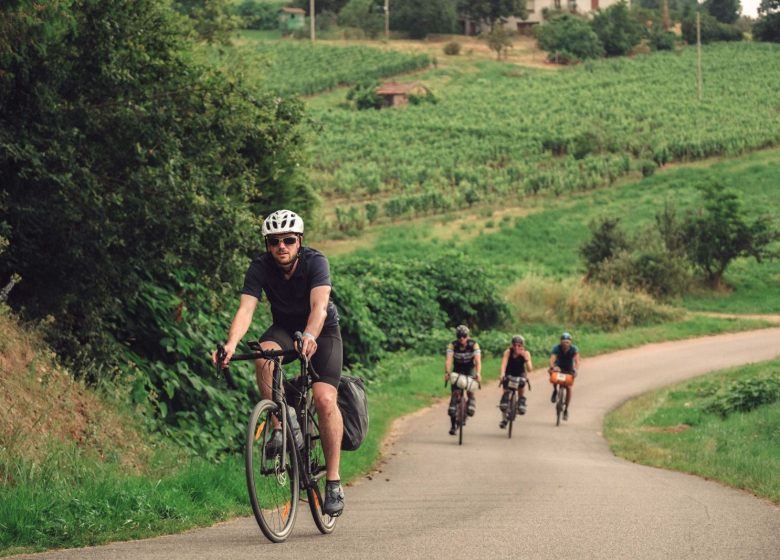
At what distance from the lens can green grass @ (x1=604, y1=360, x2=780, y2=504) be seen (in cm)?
1609

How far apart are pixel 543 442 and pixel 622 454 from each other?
1891 millimetres

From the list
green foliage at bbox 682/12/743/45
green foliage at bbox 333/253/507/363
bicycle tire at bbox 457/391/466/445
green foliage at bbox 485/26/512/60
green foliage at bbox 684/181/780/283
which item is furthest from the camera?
green foliage at bbox 682/12/743/45

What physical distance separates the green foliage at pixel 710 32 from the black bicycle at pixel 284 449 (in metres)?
141

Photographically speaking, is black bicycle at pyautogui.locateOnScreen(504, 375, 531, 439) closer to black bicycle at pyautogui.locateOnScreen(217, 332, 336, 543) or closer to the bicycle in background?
the bicycle in background

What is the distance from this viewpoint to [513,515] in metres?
10.3

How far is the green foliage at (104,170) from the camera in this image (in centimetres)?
1492

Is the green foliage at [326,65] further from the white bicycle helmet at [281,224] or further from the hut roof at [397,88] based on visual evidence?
the white bicycle helmet at [281,224]

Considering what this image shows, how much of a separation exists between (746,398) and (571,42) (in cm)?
11522

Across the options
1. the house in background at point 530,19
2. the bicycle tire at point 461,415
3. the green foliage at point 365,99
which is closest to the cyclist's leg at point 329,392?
the bicycle tire at point 461,415

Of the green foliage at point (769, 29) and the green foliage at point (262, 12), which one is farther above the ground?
the green foliage at point (262, 12)

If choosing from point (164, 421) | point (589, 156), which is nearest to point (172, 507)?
point (164, 421)

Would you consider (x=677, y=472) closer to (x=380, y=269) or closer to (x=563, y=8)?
(x=380, y=269)

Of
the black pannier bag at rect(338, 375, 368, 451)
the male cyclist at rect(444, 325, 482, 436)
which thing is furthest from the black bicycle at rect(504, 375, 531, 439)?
the black pannier bag at rect(338, 375, 368, 451)

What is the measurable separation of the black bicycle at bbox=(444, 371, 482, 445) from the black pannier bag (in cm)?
1197
